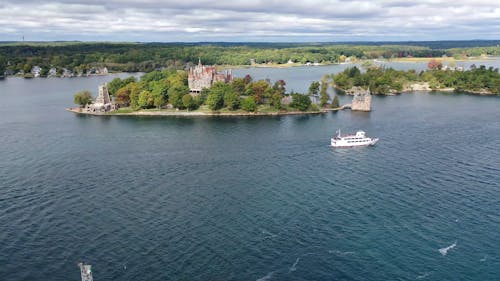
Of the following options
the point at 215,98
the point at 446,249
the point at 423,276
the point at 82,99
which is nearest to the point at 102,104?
the point at 82,99

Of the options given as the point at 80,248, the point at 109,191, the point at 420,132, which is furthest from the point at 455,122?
the point at 80,248

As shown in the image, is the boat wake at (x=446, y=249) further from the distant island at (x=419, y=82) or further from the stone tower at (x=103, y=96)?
the distant island at (x=419, y=82)

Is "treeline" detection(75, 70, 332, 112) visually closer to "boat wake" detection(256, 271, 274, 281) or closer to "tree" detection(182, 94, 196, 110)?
"tree" detection(182, 94, 196, 110)

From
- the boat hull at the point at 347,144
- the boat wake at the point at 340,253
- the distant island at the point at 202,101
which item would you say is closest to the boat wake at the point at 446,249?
the boat wake at the point at 340,253

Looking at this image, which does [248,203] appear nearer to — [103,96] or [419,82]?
[103,96]

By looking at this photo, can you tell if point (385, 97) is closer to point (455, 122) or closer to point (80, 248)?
point (455, 122)
